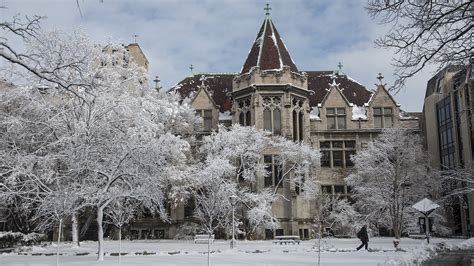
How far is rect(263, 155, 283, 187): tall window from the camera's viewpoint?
36188mm

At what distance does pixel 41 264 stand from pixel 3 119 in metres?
13.2

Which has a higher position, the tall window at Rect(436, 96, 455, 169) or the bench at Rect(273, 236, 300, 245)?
the tall window at Rect(436, 96, 455, 169)

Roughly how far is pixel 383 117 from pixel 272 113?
31.6 feet

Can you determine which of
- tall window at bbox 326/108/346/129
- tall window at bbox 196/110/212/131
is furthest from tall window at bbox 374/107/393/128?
tall window at bbox 196/110/212/131

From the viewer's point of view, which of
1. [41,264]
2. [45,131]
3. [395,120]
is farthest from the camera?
[395,120]

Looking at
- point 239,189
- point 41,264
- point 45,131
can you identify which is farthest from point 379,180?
point 41,264

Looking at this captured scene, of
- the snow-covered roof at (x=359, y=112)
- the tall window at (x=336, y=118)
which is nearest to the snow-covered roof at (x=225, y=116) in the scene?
the tall window at (x=336, y=118)

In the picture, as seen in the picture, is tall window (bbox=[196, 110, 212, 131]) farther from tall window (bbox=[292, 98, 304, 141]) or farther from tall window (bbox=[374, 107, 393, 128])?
tall window (bbox=[374, 107, 393, 128])

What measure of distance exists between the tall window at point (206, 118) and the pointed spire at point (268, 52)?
174 inches

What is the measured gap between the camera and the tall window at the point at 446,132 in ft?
136

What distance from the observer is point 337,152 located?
40.9 m

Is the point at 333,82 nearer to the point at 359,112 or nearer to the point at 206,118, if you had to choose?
the point at 359,112

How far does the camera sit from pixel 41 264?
682 inches

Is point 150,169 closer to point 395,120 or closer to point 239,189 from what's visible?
point 239,189
